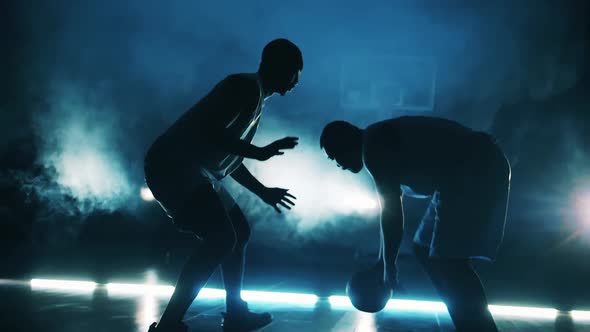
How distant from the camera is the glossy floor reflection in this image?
7.95 ft

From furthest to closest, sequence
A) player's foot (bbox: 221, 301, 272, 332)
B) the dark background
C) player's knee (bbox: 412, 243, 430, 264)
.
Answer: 1. the dark background
2. player's foot (bbox: 221, 301, 272, 332)
3. player's knee (bbox: 412, 243, 430, 264)

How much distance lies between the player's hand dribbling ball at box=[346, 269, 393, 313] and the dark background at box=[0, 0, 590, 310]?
2299 millimetres

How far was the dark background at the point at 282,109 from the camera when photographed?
181 inches

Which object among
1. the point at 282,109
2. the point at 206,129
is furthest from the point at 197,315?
the point at 282,109

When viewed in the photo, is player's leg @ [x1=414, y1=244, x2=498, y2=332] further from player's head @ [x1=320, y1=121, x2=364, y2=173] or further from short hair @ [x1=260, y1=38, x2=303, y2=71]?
short hair @ [x1=260, y1=38, x2=303, y2=71]

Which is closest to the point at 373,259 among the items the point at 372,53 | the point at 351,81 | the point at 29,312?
the point at 351,81

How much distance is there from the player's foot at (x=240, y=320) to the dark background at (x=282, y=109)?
1931 millimetres

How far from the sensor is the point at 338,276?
13.8ft

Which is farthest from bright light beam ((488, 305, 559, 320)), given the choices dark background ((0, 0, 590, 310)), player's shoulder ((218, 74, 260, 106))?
player's shoulder ((218, 74, 260, 106))

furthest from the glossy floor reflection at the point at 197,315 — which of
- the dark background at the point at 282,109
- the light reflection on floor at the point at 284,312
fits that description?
the dark background at the point at 282,109

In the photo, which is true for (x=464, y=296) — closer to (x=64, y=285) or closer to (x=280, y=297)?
(x=280, y=297)

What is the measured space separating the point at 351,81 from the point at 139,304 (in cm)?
347

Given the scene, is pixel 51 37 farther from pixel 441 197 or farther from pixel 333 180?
pixel 441 197

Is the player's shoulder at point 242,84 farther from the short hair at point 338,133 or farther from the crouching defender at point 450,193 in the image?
the crouching defender at point 450,193
